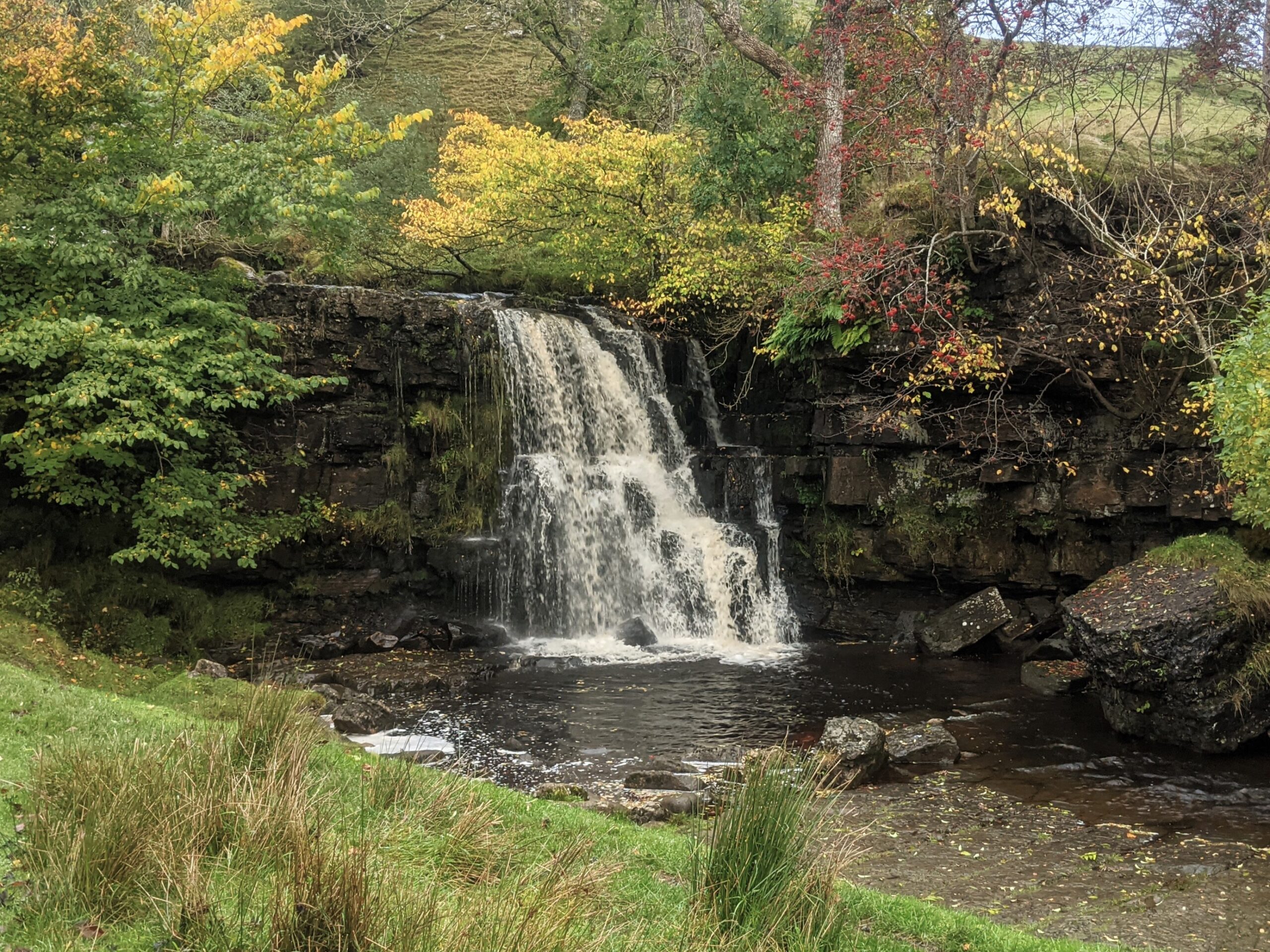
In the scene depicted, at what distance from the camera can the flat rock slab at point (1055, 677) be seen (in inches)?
492

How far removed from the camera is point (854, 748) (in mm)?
9484

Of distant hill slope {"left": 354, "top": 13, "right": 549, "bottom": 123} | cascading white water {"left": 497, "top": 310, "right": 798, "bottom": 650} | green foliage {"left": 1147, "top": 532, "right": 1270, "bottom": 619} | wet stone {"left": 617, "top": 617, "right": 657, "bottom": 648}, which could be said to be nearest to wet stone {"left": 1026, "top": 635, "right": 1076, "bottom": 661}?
green foliage {"left": 1147, "top": 532, "right": 1270, "bottom": 619}

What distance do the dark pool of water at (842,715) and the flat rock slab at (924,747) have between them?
0.21 meters

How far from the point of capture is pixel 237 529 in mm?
13172

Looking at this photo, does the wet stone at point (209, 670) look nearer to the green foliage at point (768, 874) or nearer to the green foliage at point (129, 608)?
the green foliage at point (129, 608)

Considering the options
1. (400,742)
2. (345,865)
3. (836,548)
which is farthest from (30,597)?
(836,548)

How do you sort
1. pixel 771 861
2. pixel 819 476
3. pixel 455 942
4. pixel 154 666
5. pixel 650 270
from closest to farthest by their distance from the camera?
pixel 455 942 → pixel 771 861 → pixel 154 666 → pixel 819 476 → pixel 650 270

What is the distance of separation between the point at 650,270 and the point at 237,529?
874 centimetres

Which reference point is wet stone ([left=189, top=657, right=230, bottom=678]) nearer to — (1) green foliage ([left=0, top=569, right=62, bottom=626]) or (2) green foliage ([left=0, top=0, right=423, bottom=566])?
(2) green foliage ([left=0, top=0, right=423, bottom=566])

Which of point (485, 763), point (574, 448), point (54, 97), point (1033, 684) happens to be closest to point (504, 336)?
point (574, 448)

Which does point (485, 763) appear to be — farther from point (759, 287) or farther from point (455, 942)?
point (759, 287)

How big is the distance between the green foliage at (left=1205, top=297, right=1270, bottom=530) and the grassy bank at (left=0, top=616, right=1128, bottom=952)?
218 inches

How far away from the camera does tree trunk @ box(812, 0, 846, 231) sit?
679 inches

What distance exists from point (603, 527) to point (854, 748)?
7.22 metres
